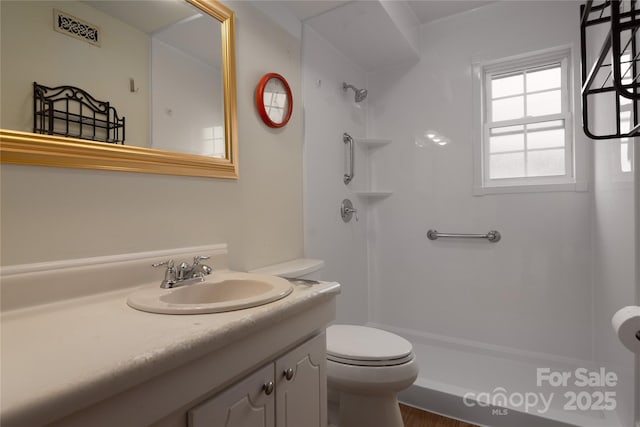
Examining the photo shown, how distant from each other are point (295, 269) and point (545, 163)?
180 centimetres

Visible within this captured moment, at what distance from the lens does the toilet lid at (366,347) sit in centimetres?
135

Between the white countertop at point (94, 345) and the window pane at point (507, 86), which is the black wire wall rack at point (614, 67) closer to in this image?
the window pane at point (507, 86)

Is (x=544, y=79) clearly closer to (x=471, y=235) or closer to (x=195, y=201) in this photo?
(x=471, y=235)

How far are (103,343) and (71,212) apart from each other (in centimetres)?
51

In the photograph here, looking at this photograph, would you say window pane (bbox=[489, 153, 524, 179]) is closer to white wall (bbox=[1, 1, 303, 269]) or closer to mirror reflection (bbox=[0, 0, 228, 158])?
white wall (bbox=[1, 1, 303, 269])

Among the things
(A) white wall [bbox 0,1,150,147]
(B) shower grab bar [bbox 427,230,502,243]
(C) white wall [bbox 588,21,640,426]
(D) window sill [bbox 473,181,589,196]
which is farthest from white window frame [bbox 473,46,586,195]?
(A) white wall [bbox 0,1,150,147]

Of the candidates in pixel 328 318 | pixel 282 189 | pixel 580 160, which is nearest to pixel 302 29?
pixel 282 189

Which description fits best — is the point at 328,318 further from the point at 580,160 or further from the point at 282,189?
the point at 580,160

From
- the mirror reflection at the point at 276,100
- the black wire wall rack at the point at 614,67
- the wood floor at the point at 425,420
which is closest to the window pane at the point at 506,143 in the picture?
the black wire wall rack at the point at 614,67

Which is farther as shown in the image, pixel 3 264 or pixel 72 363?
pixel 3 264

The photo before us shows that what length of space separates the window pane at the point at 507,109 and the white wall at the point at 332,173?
0.94 meters

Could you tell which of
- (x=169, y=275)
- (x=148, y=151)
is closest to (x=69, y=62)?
(x=148, y=151)

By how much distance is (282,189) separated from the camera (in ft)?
5.82

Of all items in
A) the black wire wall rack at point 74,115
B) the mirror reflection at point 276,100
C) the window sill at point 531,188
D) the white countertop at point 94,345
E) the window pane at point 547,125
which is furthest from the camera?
the window pane at point 547,125
